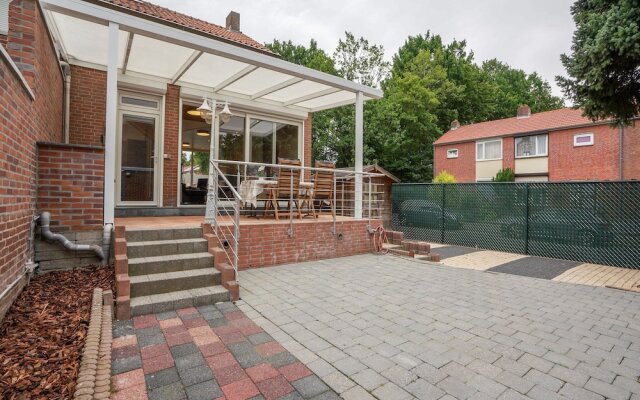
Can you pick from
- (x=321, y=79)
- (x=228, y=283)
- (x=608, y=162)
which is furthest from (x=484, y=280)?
(x=608, y=162)

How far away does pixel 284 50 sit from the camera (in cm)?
2691

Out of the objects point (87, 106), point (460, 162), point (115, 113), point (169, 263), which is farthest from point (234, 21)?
point (460, 162)

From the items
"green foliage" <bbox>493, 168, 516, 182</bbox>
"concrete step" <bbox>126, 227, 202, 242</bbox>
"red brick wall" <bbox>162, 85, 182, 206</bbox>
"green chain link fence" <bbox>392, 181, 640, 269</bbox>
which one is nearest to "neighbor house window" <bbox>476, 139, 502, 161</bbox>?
"green foliage" <bbox>493, 168, 516, 182</bbox>

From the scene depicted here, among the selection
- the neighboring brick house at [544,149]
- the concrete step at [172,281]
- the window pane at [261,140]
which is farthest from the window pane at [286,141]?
the neighboring brick house at [544,149]

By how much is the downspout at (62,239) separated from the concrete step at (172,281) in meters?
0.80

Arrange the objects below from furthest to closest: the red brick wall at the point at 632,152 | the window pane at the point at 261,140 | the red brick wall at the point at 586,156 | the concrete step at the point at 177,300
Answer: the red brick wall at the point at 586,156
the red brick wall at the point at 632,152
the window pane at the point at 261,140
the concrete step at the point at 177,300

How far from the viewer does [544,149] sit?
60.2 ft

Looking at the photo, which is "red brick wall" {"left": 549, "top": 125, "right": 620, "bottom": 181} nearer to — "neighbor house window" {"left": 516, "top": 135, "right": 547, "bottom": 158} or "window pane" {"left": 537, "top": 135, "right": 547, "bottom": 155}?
"window pane" {"left": 537, "top": 135, "right": 547, "bottom": 155}

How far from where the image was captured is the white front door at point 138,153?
6.71 m

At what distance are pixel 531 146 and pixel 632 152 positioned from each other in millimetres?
4446

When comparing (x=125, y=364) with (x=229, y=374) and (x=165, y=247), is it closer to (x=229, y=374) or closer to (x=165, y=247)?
(x=229, y=374)

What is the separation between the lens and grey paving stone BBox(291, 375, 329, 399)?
6.88 feet

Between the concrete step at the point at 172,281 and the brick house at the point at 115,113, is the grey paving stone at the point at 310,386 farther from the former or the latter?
the brick house at the point at 115,113

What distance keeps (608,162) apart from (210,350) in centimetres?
2009
